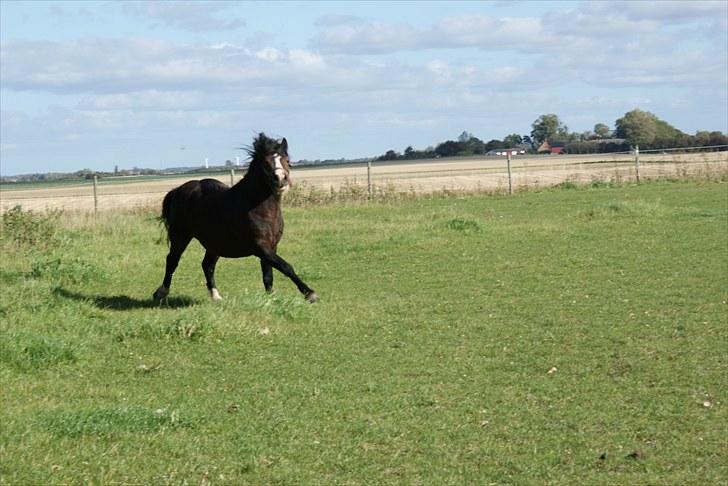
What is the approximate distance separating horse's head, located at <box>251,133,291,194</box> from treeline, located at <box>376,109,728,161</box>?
61442 millimetres

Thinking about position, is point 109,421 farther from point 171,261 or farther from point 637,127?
point 637,127

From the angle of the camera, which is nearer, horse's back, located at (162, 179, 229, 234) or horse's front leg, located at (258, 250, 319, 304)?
horse's front leg, located at (258, 250, 319, 304)

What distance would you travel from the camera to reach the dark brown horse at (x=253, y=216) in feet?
42.2

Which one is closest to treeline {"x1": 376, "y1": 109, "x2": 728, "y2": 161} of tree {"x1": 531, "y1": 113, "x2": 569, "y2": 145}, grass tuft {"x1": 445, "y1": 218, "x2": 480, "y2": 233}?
tree {"x1": 531, "y1": 113, "x2": 569, "y2": 145}

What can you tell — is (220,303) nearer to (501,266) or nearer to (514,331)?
(514,331)

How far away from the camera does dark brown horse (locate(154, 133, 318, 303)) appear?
A: 506 inches

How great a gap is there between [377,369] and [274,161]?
420cm

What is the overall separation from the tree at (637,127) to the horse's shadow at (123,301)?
248 feet

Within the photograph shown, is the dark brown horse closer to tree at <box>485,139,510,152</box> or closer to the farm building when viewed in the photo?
the farm building

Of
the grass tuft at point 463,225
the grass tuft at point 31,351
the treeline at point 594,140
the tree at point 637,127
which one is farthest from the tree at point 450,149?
the grass tuft at point 31,351

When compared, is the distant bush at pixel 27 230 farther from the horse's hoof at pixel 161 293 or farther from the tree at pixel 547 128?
the tree at pixel 547 128

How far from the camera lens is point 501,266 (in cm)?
1636

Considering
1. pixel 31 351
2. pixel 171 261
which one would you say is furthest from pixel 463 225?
pixel 31 351

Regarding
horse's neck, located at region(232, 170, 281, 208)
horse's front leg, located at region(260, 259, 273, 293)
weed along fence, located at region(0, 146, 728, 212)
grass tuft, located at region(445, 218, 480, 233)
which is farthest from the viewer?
weed along fence, located at region(0, 146, 728, 212)
